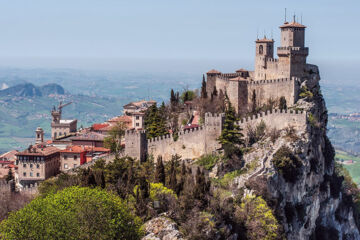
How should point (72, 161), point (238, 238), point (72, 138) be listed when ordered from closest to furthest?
point (238, 238), point (72, 161), point (72, 138)

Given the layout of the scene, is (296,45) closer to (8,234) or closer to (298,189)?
(298,189)

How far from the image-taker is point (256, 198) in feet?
177

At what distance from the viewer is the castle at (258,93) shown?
202 feet

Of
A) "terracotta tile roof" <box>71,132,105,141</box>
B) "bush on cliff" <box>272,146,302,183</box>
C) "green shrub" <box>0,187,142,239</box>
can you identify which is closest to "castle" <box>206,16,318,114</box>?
"bush on cliff" <box>272,146,302,183</box>

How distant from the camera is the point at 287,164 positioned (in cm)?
5981

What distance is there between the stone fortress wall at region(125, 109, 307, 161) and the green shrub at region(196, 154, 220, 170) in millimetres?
671

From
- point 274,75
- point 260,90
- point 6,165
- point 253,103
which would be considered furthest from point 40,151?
point 274,75

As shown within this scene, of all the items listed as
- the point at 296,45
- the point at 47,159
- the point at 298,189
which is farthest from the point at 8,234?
the point at 296,45

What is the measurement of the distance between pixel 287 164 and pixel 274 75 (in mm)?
13804

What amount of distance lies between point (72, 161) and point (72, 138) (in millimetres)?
5870

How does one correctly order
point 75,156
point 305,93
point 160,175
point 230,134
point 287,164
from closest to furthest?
point 160,175, point 287,164, point 230,134, point 305,93, point 75,156

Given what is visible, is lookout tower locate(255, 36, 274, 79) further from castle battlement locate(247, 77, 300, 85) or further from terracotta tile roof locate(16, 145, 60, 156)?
terracotta tile roof locate(16, 145, 60, 156)

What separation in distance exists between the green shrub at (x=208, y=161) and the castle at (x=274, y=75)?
30.0ft

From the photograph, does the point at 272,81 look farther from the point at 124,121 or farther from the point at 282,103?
the point at 124,121
